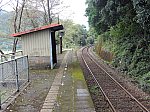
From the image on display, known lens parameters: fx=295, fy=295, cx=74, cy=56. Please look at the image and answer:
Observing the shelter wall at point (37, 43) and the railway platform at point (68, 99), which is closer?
the railway platform at point (68, 99)

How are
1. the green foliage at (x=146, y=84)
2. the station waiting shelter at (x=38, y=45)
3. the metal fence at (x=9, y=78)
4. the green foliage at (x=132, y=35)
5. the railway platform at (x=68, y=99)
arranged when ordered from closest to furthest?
the railway platform at (x=68, y=99) → the metal fence at (x=9, y=78) → the green foliage at (x=146, y=84) → the green foliage at (x=132, y=35) → the station waiting shelter at (x=38, y=45)

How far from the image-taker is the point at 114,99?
38.2 feet

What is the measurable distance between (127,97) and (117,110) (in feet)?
7.14

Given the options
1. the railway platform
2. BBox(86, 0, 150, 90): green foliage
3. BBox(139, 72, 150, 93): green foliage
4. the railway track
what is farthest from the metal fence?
BBox(86, 0, 150, 90): green foliage

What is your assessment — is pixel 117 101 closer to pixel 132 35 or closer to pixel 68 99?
pixel 68 99

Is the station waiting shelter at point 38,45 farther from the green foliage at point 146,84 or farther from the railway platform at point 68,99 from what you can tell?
the green foliage at point 146,84

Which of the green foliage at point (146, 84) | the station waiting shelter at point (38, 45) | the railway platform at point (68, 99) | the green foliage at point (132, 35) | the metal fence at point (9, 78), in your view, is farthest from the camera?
the station waiting shelter at point (38, 45)

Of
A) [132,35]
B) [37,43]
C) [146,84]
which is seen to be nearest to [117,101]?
[146,84]

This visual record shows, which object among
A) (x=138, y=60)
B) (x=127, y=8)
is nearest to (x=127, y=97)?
(x=138, y=60)

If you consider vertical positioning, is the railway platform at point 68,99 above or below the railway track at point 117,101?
above

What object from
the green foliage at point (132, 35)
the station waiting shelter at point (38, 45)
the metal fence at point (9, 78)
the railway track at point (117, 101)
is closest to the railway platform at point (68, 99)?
the railway track at point (117, 101)

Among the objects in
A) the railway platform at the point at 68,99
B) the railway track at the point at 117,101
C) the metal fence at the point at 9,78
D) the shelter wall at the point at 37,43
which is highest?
→ the shelter wall at the point at 37,43

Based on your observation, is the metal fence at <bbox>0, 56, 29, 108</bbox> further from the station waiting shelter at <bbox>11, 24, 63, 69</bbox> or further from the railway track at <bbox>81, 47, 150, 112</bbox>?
the station waiting shelter at <bbox>11, 24, 63, 69</bbox>

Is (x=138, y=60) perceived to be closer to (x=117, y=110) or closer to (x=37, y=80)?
(x=37, y=80)
